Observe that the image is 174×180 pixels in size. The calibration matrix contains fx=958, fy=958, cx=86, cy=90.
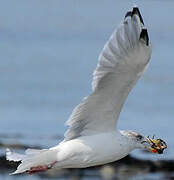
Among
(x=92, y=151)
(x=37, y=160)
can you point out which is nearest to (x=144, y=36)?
(x=92, y=151)

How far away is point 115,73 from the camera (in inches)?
332

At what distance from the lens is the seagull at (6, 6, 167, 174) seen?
826cm

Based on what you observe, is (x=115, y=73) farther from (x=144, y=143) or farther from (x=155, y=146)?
(x=155, y=146)

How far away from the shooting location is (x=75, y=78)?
2012cm

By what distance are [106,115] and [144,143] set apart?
1.82ft

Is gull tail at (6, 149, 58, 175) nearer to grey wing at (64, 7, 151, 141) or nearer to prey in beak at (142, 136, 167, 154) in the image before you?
grey wing at (64, 7, 151, 141)

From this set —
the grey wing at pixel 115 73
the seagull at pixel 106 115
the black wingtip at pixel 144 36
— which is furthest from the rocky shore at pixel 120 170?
the black wingtip at pixel 144 36

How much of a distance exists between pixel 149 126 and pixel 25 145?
2.12m

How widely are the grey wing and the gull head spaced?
0.22 m

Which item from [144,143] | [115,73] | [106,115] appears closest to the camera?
[115,73]

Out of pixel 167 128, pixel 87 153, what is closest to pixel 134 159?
pixel 167 128

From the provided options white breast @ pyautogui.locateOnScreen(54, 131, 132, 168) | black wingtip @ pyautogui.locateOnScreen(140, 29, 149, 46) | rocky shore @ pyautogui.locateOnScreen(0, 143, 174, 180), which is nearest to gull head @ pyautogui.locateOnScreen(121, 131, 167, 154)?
white breast @ pyautogui.locateOnScreen(54, 131, 132, 168)

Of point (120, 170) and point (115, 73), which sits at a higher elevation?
point (120, 170)

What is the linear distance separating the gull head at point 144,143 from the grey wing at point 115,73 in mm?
219
